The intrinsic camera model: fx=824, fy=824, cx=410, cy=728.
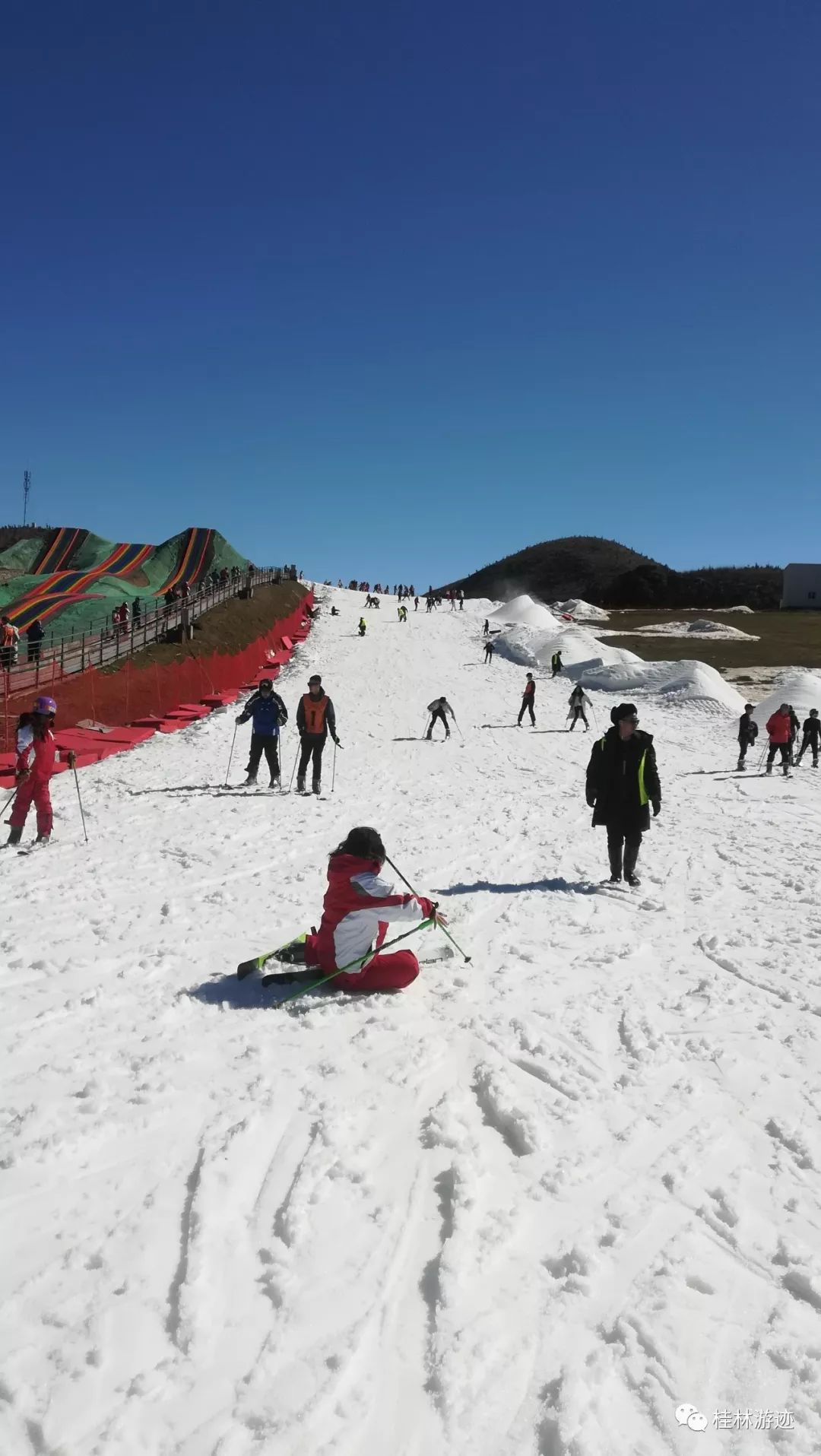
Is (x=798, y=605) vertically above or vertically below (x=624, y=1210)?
above

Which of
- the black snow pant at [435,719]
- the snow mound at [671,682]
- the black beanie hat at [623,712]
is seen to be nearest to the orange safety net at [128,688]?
the black snow pant at [435,719]

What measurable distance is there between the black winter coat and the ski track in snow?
0.83 metres

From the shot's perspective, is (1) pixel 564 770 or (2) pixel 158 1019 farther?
(1) pixel 564 770

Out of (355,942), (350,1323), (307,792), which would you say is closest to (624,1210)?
(350,1323)

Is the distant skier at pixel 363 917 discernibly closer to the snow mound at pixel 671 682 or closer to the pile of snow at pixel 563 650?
the snow mound at pixel 671 682

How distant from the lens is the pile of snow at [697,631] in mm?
51000

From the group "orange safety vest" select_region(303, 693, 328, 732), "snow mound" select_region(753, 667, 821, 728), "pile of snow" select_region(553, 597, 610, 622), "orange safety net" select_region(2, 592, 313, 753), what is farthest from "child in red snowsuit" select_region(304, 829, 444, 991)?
"pile of snow" select_region(553, 597, 610, 622)

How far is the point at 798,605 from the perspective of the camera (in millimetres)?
83625

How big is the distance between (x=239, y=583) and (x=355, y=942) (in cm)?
3833

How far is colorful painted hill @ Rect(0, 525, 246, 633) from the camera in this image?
37.0m

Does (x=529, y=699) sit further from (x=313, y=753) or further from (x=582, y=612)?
(x=582, y=612)

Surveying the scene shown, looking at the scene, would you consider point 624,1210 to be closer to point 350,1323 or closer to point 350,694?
point 350,1323

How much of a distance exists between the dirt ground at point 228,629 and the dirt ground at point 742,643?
62.7 feet

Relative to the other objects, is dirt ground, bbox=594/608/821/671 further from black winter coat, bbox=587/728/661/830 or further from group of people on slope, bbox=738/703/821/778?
black winter coat, bbox=587/728/661/830
